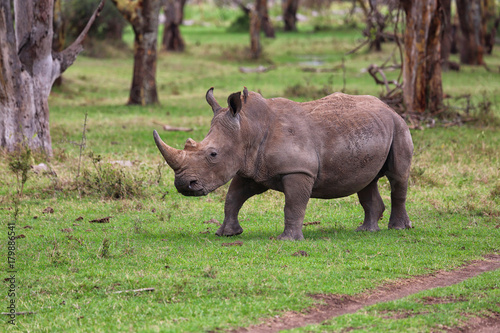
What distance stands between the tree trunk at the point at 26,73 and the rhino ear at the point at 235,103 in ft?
18.5

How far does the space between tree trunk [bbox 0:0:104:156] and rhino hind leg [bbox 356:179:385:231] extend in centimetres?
593

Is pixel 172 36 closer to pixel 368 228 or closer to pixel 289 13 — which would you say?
pixel 289 13

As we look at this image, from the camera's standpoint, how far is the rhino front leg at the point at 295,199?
8.02 m

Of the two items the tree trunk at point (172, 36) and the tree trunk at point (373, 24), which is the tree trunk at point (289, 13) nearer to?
the tree trunk at point (172, 36)

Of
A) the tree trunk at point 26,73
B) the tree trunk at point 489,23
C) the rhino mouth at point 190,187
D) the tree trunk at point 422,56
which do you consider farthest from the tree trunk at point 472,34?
the rhino mouth at point 190,187

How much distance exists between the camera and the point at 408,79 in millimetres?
16984

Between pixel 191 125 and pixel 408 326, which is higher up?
pixel 408 326

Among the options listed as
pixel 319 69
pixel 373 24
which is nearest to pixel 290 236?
pixel 373 24

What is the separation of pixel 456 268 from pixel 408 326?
1.89m

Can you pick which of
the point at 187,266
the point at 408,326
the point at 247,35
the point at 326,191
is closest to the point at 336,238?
the point at 326,191

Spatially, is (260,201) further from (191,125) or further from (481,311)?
(191,125)

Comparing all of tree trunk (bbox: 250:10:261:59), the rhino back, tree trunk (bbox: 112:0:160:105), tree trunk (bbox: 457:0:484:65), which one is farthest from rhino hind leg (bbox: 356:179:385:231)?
tree trunk (bbox: 250:10:261:59)

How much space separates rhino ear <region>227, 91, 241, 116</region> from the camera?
25.4 ft

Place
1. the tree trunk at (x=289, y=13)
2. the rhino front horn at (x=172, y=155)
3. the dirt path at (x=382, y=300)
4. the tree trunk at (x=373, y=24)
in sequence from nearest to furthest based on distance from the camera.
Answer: the dirt path at (x=382, y=300), the rhino front horn at (x=172, y=155), the tree trunk at (x=373, y=24), the tree trunk at (x=289, y=13)
